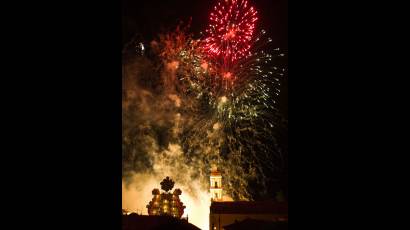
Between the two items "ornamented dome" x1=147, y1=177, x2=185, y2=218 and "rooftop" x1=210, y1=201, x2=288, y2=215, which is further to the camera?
"ornamented dome" x1=147, y1=177, x2=185, y2=218

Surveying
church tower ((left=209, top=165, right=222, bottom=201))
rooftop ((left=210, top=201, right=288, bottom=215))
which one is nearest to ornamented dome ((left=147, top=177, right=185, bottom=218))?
rooftop ((left=210, top=201, right=288, bottom=215))

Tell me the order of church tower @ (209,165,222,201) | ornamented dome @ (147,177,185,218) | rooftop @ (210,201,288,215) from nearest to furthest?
rooftop @ (210,201,288,215), ornamented dome @ (147,177,185,218), church tower @ (209,165,222,201)

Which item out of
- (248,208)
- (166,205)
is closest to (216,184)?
(166,205)

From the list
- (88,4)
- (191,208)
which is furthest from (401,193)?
(191,208)

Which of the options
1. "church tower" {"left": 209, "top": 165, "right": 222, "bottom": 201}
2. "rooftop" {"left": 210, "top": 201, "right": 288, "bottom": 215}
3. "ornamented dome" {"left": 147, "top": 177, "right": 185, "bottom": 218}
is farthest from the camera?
"church tower" {"left": 209, "top": 165, "right": 222, "bottom": 201}

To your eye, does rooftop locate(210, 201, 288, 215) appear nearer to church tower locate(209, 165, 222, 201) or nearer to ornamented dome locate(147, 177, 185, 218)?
ornamented dome locate(147, 177, 185, 218)

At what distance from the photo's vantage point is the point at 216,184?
1856 centimetres

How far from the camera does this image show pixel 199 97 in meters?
18.6

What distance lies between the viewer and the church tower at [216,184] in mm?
18469

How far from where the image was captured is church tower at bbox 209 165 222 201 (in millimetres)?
18469

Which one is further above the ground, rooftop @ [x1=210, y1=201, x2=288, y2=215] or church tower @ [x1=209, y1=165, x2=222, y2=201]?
church tower @ [x1=209, y1=165, x2=222, y2=201]

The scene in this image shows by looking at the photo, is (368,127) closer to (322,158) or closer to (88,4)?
(322,158)

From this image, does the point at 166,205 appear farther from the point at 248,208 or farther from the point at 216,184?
the point at 248,208

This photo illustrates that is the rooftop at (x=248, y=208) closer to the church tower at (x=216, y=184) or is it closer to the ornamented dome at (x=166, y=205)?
the ornamented dome at (x=166, y=205)
